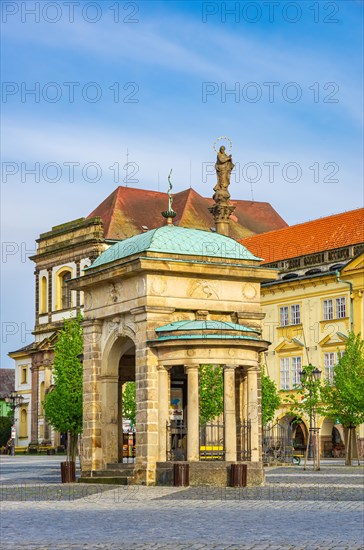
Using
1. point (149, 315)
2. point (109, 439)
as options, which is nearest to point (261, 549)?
point (149, 315)

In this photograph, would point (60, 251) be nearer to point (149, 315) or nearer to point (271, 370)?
point (271, 370)

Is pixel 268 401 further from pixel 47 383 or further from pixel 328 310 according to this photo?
pixel 47 383

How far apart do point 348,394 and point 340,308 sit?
12.0 m

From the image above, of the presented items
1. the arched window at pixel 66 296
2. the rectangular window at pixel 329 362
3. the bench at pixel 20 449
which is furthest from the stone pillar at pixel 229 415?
the bench at pixel 20 449

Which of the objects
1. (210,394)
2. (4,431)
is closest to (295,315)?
(210,394)

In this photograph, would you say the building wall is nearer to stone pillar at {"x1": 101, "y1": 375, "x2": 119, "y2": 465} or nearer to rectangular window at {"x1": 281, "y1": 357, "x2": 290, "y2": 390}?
rectangular window at {"x1": 281, "y1": 357, "x2": 290, "y2": 390}

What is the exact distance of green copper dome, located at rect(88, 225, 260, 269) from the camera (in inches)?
1177

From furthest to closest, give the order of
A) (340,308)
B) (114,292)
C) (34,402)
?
(34,402) < (340,308) < (114,292)

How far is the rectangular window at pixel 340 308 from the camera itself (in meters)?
62.4

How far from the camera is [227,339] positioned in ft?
92.0

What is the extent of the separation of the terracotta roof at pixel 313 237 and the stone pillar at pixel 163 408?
35525 mm

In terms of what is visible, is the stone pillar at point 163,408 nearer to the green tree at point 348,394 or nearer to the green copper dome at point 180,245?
the green copper dome at point 180,245

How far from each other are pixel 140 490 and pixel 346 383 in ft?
85.9

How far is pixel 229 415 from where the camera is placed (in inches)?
1111
